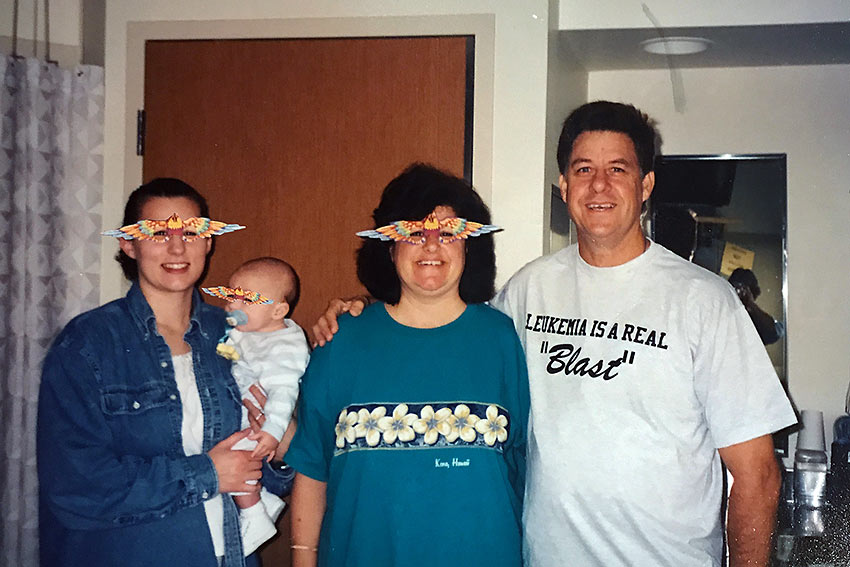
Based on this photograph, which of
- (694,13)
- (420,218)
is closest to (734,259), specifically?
(694,13)

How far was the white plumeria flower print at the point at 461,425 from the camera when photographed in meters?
1.17

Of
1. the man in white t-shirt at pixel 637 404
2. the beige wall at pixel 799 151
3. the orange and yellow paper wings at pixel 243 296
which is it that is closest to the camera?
the man in white t-shirt at pixel 637 404

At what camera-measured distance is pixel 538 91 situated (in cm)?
178

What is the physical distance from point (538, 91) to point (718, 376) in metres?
0.85

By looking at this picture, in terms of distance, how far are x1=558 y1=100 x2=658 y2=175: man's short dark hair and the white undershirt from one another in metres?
0.77

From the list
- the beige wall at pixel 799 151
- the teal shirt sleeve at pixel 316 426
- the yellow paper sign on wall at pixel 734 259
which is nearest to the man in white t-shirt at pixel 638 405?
the teal shirt sleeve at pixel 316 426

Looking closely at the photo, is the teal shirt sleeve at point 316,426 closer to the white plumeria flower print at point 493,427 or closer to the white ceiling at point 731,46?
the white plumeria flower print at point 493,427

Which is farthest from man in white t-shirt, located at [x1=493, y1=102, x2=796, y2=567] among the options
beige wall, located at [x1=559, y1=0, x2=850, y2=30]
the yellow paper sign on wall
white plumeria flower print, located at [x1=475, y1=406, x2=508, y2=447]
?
the yellow paper sign on wall

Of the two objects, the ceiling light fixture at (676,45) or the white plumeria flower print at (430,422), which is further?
the ceiling light fixture at (676,45)

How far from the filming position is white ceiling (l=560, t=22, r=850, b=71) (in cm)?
180

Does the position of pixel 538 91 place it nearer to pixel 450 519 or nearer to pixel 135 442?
pixel 450 519

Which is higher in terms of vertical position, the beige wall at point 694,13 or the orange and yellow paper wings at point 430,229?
the beige wall at point 694,13

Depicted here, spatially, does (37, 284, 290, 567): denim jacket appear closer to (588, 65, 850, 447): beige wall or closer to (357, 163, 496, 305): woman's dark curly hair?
(357, 163, 496, 305): woman's dark curly hair

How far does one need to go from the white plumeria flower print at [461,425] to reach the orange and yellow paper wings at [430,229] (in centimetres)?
29
